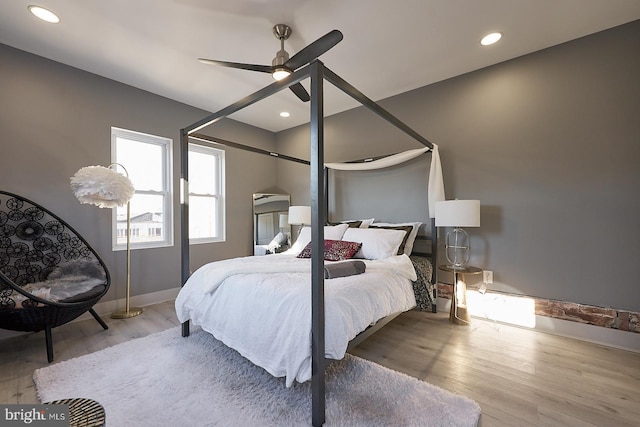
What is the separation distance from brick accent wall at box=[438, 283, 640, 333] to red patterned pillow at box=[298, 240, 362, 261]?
177 centimetres

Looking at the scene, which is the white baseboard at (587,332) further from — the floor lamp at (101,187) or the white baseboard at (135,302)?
the floor lamp at (101,187)

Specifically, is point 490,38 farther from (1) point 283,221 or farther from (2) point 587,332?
(1) point 283,221

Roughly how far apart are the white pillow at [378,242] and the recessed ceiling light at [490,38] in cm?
204

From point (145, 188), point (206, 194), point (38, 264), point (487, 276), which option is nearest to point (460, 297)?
point (487, 276)

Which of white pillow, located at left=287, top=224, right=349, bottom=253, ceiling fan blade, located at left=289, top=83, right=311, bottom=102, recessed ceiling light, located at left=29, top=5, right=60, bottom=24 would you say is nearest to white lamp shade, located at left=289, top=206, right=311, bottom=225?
white pillow, located at left=287, top=224, right=349, bottom=253

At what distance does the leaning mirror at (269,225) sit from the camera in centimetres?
467

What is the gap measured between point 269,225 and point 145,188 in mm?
1970

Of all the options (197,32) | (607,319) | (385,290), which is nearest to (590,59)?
(607,319)

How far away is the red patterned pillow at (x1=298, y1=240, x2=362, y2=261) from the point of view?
9.74 feet

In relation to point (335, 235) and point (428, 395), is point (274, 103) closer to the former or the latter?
point (335, 235)

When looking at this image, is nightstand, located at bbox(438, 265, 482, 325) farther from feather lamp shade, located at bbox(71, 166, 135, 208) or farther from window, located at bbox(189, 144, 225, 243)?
feather lamp shade, located at bbox(71, 166, 135, 208)

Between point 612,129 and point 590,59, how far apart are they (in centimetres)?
70

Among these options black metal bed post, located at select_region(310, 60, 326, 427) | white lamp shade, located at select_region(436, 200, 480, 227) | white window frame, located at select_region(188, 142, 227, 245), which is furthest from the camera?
white window frame, located at select_region(188, 142, 227, 245)

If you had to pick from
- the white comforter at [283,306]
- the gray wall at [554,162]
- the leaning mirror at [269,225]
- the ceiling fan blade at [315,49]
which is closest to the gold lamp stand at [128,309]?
the white comforter at [283,306]
